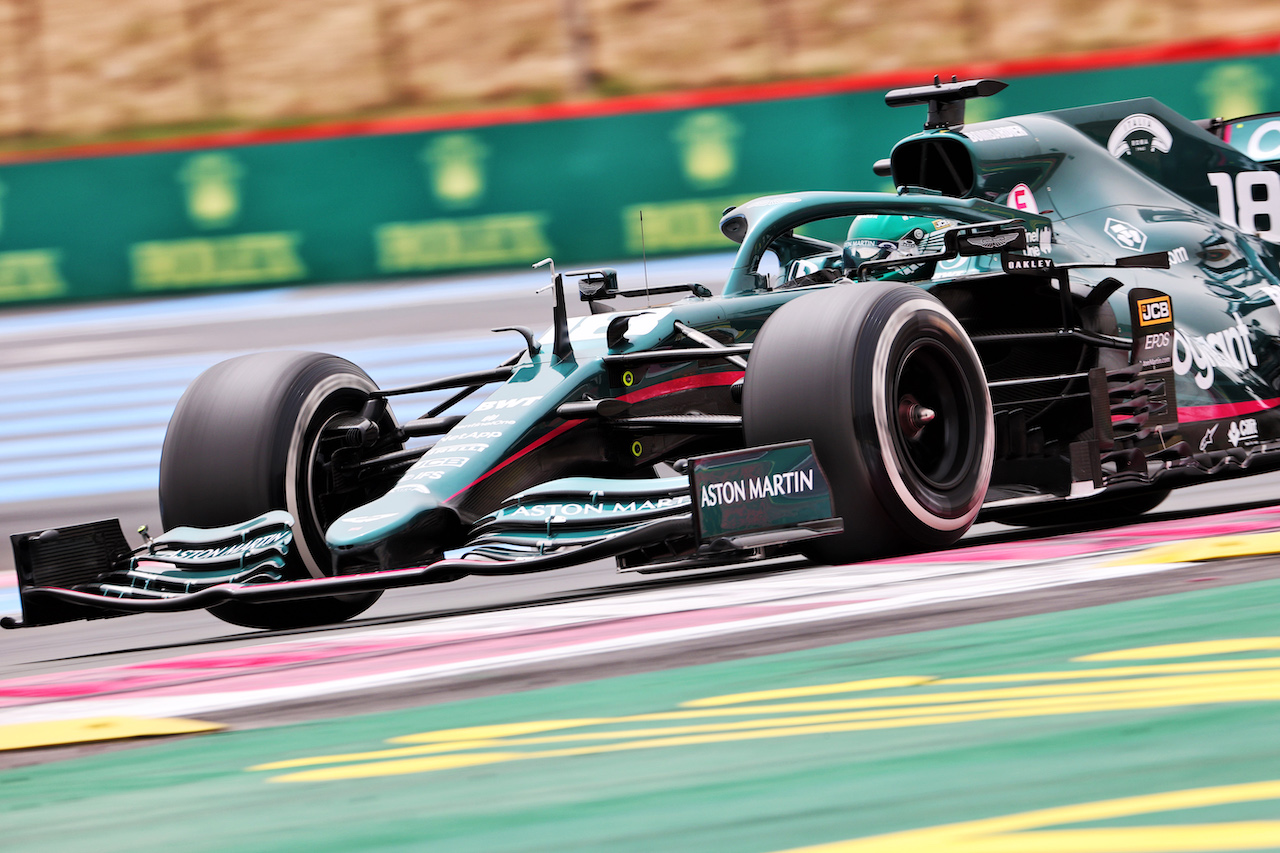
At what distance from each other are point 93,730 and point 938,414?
10.6ft

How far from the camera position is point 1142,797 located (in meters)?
2.18

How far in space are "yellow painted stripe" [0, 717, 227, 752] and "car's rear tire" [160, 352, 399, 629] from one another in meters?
2.32

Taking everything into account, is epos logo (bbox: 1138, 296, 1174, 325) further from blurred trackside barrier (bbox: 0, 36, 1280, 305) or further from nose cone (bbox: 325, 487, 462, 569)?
blurred trackside barrier (bbox: 0, 36, 1280, 305)

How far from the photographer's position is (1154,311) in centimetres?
670

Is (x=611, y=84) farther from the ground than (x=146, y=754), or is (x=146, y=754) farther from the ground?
(x=611, y=84)

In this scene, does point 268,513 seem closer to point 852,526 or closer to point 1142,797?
point 852,526

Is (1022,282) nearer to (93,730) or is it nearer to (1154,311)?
(1154,311)

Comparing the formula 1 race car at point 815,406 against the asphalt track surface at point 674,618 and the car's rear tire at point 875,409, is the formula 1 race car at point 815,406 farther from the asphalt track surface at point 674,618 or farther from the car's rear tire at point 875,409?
the asphalt track surface at point 674,618

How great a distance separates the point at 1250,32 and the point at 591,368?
1339 cm

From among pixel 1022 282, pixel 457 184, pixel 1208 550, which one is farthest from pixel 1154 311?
pixel 457 184

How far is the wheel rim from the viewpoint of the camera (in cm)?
576

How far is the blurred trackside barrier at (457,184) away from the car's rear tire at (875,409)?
7294 millimetres

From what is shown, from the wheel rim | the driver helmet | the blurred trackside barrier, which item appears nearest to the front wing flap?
the wheel rim

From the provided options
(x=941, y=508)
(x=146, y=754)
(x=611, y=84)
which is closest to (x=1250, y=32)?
(x=611, y=84)
